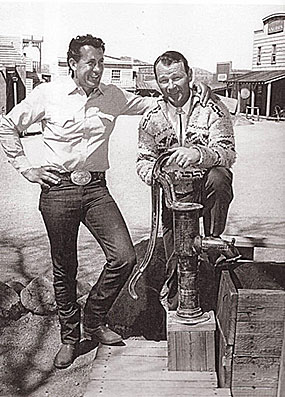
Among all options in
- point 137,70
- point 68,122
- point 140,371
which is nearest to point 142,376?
point 140,371

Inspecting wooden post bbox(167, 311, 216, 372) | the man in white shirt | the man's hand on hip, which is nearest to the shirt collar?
the man in white shirt

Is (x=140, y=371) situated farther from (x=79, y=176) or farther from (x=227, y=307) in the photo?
(x=79, y=176)

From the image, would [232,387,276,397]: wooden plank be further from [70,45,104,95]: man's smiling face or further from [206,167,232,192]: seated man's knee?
[70,45,104,95]: man's smiling face

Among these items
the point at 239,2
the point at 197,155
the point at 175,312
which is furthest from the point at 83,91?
the point at 175,312

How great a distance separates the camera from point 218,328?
1.89 m

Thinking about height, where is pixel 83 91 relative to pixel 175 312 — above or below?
above

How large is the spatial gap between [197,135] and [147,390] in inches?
25.7

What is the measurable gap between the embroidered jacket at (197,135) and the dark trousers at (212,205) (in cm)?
3

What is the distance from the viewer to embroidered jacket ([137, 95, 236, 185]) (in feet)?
5.94

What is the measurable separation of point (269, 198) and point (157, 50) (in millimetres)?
466

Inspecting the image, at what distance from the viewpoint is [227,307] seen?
1797 millimetres

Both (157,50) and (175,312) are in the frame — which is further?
(175,312)

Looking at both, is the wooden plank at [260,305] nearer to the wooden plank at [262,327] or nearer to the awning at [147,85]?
the wooden plank at [262,327]

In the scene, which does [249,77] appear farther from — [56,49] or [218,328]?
[218,328]
